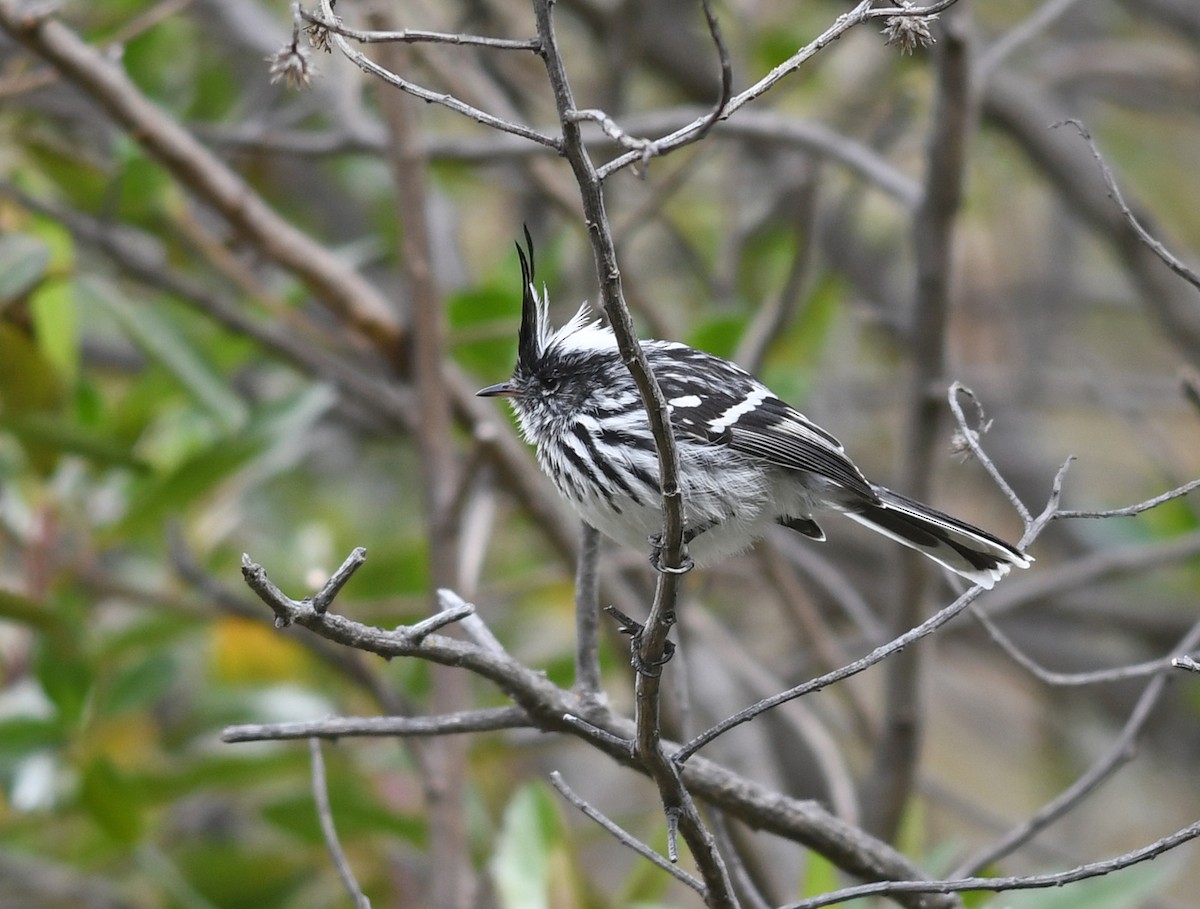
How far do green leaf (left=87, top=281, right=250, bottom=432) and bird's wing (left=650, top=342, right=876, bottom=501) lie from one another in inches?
60.8

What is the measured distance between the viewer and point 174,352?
14.0 feet

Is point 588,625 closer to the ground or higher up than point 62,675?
closer to the ground

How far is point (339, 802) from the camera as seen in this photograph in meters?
4.31

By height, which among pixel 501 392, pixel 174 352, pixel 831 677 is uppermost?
pixel 174 352

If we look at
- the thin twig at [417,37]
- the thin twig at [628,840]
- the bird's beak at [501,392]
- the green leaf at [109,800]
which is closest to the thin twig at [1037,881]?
the thin twig at [628,840]

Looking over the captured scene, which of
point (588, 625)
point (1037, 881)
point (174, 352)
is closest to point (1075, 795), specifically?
point (1037, 881)

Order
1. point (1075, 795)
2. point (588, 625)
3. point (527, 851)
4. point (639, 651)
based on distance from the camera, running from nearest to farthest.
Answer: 1. point (639, 651)
2. point (588, 625)
3. point (1075, 795)
4. point (527, 851)

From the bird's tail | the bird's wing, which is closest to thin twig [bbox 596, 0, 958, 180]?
the bird's wing

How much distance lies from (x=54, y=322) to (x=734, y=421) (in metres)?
2.30

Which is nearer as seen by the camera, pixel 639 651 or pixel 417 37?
pixel 417 37

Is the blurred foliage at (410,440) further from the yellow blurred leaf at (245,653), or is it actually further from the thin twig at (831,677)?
the thin twig at (831,677)

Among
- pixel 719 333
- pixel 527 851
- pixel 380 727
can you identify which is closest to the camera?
pixel 380 727

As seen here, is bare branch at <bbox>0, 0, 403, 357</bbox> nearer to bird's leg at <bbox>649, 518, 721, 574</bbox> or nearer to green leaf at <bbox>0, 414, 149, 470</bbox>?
green leaf at <bbox>0, 414, 149, 470</bbox>

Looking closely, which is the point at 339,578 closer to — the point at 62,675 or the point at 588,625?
the point at 588,625
